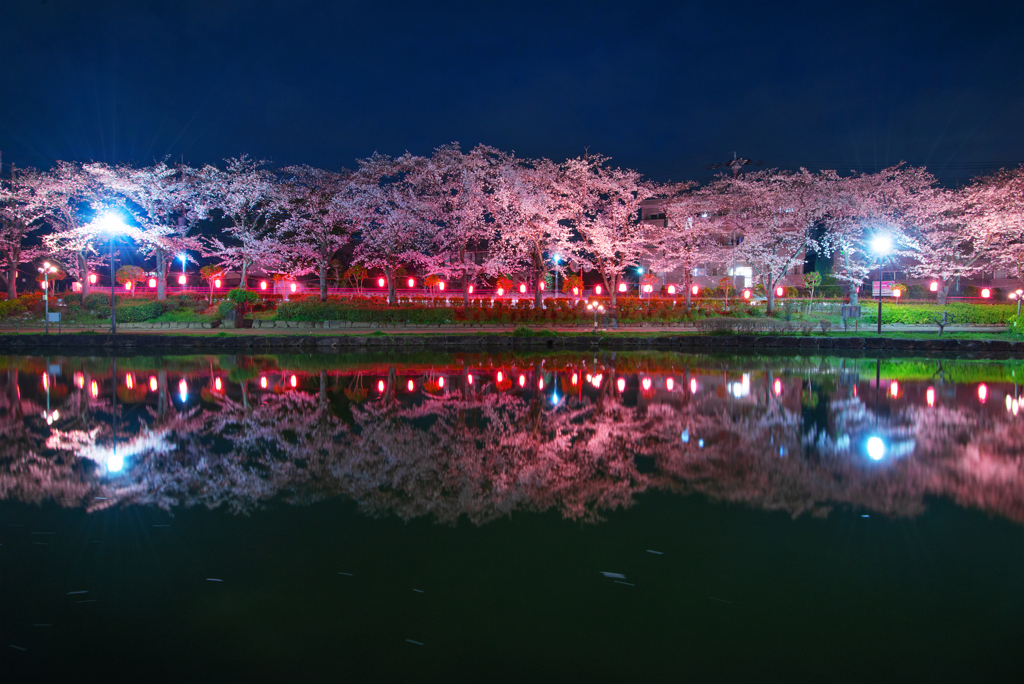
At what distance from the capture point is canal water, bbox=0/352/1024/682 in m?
3.71

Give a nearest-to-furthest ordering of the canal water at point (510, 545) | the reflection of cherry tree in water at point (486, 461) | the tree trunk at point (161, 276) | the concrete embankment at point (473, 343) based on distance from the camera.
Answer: the canal water at point (510, 545) → the reflection of cherry tree in water at point (486, 461) → the concrete embankment at point (473, 343) → the tree trunk at point (161, 276)

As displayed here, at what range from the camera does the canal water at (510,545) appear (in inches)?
146

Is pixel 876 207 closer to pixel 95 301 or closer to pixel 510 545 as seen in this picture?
pixel 510 545

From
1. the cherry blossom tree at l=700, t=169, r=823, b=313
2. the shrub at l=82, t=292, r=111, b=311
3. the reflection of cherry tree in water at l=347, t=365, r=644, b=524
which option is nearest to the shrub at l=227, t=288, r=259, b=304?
the shrub at l=82, t=292, r=111, b=311

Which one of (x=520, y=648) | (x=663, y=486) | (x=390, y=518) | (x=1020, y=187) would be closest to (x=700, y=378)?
(x=663, y=486)

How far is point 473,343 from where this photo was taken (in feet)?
84.1

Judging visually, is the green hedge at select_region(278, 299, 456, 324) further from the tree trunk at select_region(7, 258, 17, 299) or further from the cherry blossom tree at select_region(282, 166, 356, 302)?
the tree trunk at select_region(7, 258, 17, 299)

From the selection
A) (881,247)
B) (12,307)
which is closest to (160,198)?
(12,307)

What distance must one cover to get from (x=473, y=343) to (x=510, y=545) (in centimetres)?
2060

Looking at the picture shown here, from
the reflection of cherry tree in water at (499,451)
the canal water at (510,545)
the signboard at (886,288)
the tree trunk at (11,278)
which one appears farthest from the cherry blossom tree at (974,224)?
the tree trunk at (11,278)

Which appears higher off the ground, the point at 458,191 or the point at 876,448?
the point at 458,191

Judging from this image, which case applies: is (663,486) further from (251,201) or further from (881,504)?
(251,201)

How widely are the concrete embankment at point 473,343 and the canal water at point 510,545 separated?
13.7 metres

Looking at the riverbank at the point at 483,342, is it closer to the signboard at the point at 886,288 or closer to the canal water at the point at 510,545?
the canal water at the point at 510,545
